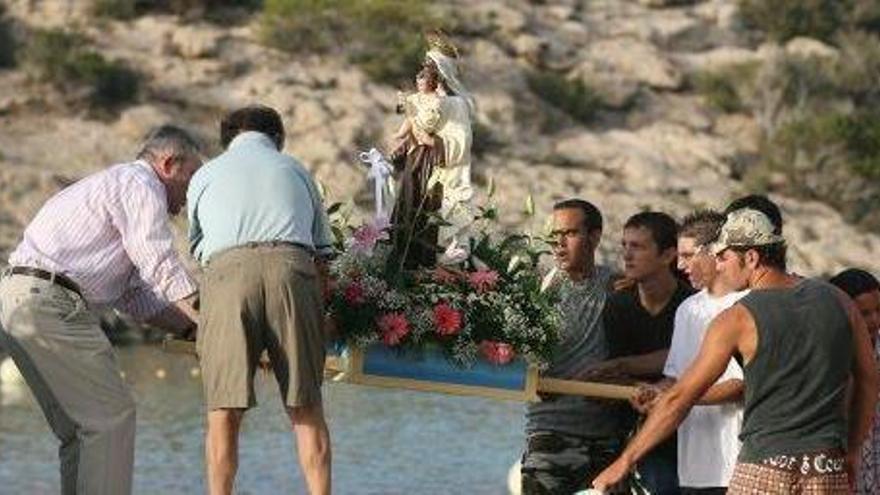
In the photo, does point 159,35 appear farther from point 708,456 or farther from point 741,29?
point 708,456

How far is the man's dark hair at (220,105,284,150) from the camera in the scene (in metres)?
8.31

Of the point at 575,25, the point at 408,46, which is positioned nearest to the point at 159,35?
the point at 408,46

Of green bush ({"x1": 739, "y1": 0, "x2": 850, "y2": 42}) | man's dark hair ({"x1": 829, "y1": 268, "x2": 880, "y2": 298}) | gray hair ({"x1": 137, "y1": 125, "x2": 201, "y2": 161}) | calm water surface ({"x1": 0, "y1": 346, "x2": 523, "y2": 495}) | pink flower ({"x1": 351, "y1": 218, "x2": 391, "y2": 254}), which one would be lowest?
calm water surface ({"x1": 0, "y1": 346, "x2": 523, "y2": 495})

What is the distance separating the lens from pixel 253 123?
8.31 meters

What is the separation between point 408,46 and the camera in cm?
4216

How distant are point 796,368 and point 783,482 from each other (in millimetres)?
361

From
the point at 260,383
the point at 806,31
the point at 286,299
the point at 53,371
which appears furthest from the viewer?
the point at 806,31

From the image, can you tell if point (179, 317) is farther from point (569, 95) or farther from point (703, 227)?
point (569, 95)

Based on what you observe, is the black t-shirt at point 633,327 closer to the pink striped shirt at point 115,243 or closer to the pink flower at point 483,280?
the pink flower at point 483,280

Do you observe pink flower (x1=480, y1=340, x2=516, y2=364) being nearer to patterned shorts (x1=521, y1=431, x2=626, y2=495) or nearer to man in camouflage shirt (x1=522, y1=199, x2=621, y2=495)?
man in camouflage shirt (x1=522, y1=199, x2=621, y2=495)

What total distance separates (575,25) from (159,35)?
880cm

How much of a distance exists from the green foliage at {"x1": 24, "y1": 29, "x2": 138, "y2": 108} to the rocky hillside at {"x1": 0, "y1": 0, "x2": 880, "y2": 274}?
0.08 m

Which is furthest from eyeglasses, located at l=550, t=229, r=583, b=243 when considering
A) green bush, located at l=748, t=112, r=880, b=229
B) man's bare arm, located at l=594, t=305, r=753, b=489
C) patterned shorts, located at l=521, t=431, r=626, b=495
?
green bush, located at l=748, t=112, r=880, b=229

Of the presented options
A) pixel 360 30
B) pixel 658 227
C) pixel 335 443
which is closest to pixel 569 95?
pixel 360 30
